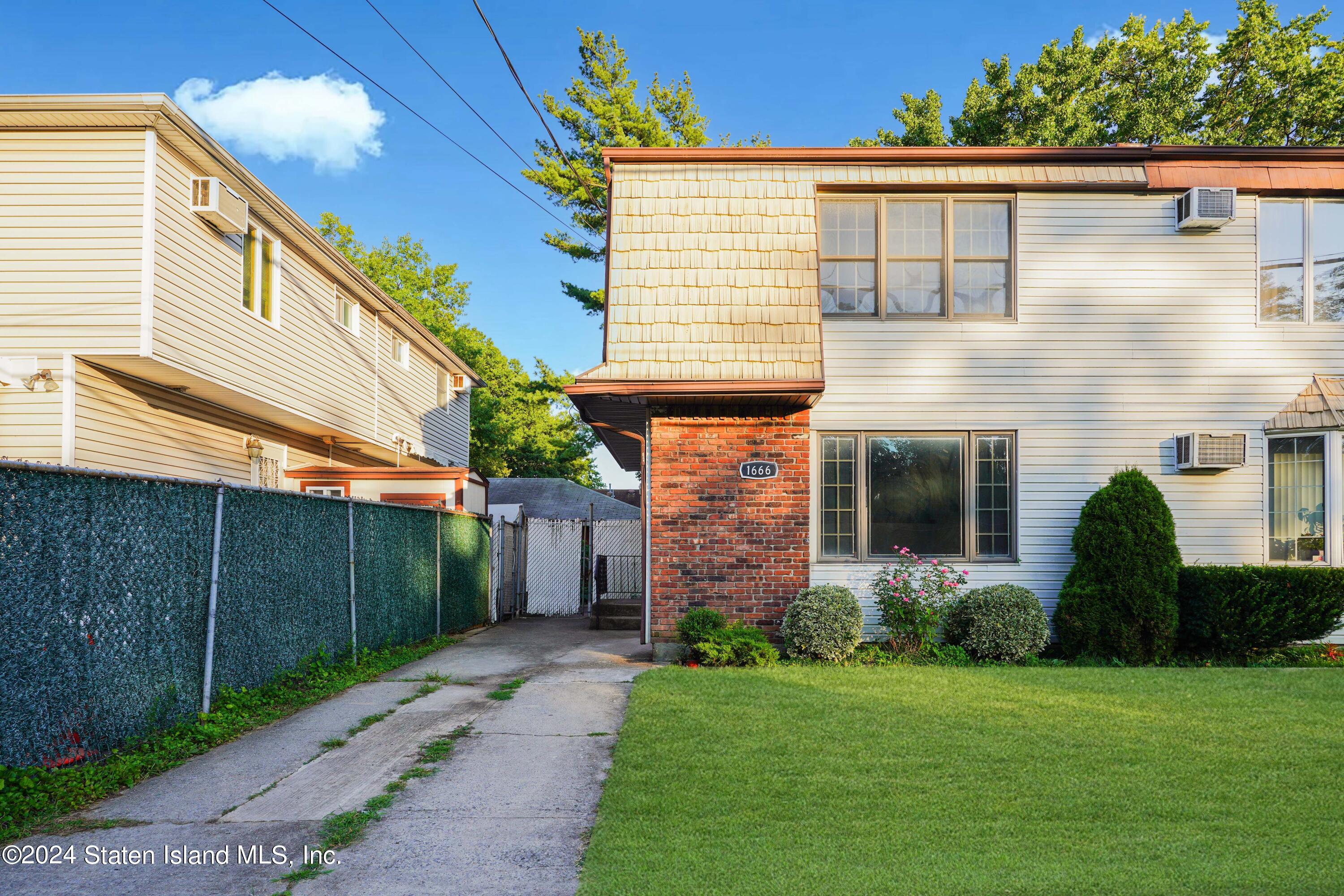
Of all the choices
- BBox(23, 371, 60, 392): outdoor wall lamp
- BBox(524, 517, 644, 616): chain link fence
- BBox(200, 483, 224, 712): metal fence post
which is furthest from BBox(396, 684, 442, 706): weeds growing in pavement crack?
BBox(524, 517, 644, 616): chain link fence

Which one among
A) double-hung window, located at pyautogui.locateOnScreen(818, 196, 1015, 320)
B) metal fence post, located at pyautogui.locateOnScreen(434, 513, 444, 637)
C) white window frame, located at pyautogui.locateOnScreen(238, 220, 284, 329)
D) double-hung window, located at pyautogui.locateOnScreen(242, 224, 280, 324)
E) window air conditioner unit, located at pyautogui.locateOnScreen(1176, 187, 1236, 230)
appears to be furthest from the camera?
metal fence post, located at pyautogui.locateOnScreen(434, 513, 444, 637)

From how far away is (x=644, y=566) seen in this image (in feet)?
33.8

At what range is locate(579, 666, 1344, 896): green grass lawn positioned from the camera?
12.8 ft

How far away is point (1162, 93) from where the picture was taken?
2353cm

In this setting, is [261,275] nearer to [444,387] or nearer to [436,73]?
[436,73]

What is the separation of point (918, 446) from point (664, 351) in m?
3.24

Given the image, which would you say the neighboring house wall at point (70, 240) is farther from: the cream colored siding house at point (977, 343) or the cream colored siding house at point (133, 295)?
the cream colored siding house at point (977, 343)

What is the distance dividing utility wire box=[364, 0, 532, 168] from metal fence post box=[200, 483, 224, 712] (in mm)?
7605

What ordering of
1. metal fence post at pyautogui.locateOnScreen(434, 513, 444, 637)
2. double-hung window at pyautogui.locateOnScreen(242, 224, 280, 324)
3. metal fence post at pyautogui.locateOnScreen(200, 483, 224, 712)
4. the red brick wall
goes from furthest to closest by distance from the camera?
metal fence post at pyautogui.locateOnScreen(434, 513, 444, 637) < double-hung window at pyautogui.locateOnScreen(242, 224, 280, 324) < the red brick wall < metal fence post at pyautogui.locateOnScreen(200, 483, 224, 712)

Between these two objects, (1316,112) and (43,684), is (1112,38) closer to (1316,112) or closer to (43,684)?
(1316,112)

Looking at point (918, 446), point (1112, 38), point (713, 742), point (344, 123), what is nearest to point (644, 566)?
point (918, 446)

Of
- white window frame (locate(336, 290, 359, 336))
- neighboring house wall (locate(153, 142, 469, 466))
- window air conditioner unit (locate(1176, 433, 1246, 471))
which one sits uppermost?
white window frame (locate(336, 290, 359, 336))

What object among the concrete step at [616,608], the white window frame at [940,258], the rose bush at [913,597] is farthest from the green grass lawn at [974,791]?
the concrete step at [616,608]

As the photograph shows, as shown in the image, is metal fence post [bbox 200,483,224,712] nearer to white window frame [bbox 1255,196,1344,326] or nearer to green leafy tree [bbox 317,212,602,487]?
white window frame [bbox 1255,196,1344,326]
